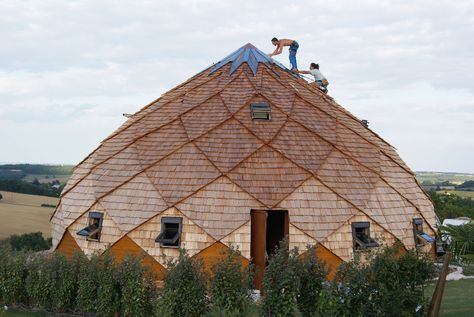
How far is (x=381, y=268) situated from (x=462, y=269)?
13248mm

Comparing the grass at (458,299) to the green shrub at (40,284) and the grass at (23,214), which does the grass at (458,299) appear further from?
the grass at (23,214)

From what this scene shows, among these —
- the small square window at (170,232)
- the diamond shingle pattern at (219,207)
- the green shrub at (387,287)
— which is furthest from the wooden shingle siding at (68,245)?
the green shrub at (387,287)

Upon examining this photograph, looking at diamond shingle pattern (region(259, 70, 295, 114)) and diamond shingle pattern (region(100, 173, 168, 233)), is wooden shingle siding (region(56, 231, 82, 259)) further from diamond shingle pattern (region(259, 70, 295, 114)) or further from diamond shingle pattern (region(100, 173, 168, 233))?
diamond shingle pattern (region(259, 70, 295, 114))

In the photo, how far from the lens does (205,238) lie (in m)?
17.6

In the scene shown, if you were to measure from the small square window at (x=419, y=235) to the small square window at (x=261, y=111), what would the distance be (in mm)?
6795

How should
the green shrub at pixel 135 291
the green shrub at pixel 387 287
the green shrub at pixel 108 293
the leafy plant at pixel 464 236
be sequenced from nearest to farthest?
the green shrub at pixel 387 287, the green shrub at pixel 135 291, the green shrub at pixel 108 293, the leafy plant at pixel 464 236

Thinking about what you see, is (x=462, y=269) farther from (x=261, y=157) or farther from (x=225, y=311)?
(x=225, y=311)

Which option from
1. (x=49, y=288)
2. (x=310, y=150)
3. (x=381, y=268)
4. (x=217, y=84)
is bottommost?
(x=49, y=288)

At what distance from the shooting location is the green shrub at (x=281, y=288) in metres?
12.0

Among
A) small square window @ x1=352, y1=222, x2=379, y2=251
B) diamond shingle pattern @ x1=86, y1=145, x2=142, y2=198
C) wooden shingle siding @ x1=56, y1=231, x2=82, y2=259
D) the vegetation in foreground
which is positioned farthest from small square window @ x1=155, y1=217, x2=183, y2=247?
small square window @ x1=352, y1=222, x2=379, y2=251

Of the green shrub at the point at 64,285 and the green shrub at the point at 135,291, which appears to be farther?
the green shrub at the point at 64,285

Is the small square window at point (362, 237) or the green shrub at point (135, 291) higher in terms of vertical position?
the small square window at point (362, 237)

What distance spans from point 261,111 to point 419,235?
750 centimetres

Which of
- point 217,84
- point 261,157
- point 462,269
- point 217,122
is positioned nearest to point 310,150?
point 261,157
